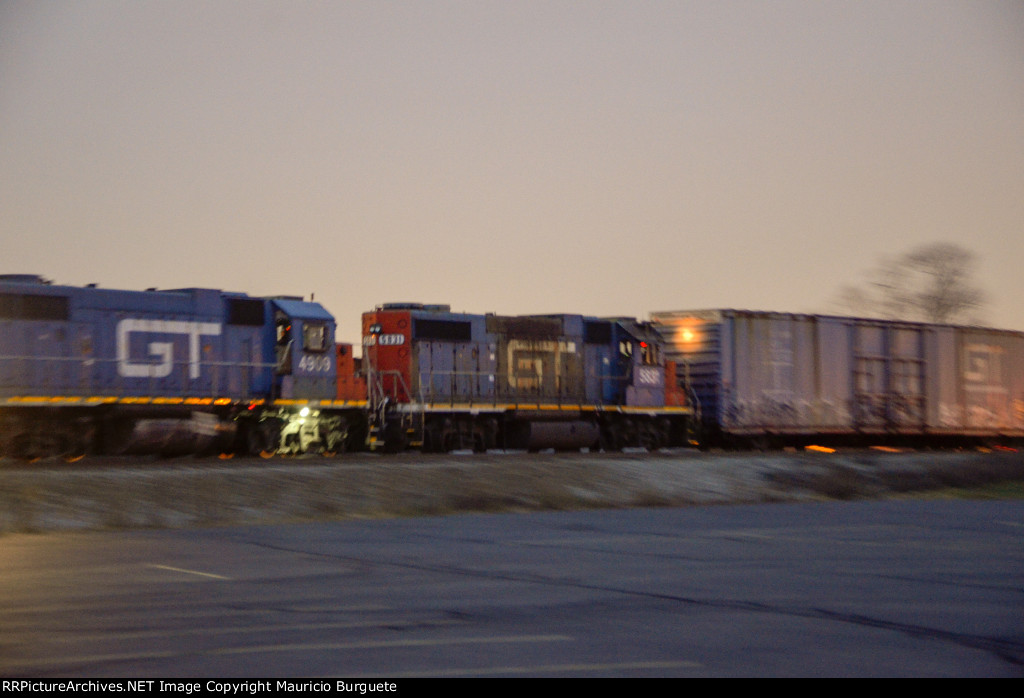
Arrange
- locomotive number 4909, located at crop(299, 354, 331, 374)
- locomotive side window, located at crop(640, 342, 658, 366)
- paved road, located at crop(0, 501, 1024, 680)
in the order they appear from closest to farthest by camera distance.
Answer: paved road, located at crop(0, 501, 1024, 680) < locomotive number 4909, located at crop(299, 354, 331, 374) < locomotive side window, located at crop(640, 342, 658, 366)

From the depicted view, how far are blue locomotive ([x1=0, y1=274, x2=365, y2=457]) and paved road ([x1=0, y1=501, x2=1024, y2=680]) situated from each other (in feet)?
36.2

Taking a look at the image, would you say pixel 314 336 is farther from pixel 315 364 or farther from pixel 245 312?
pixel 245 312

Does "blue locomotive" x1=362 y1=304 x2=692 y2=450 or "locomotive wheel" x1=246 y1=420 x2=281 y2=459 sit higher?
"blue locomotive" x1=362 y1=304 x2=692 y2=450

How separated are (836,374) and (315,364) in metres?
16.8

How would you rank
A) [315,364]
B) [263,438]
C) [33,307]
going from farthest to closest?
[315,364]
[263,438]
[33,307]

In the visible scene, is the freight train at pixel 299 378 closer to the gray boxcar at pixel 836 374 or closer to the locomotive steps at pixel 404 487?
the gray boxcar at pixel 836 374

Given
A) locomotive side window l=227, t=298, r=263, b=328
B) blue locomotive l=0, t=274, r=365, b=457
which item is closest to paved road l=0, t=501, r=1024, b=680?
blue locomotive l=0, t=274, r=365, b=457

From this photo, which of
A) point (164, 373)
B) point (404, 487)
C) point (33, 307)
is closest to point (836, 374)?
point (164, 373)

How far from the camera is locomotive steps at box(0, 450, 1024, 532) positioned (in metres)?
15.2

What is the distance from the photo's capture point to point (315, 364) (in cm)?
2814

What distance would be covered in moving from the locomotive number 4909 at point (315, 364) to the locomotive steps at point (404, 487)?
5604 mm

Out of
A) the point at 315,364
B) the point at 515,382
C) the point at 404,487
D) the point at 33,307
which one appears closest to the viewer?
the point at 404,487

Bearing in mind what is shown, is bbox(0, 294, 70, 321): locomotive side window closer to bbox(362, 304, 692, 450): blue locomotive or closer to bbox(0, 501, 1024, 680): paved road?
bbox(362, 304, 692, 450): blue locomotive

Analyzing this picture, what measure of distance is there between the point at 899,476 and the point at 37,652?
2102 centimetres
